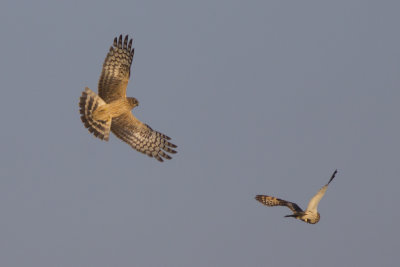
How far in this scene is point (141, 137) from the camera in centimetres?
2373

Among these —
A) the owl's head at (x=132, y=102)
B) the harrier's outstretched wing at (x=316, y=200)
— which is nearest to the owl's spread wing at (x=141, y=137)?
the owl's head at (x=132, y=102)

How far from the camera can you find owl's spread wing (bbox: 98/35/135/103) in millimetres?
22234

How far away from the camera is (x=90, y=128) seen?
71.4 feet

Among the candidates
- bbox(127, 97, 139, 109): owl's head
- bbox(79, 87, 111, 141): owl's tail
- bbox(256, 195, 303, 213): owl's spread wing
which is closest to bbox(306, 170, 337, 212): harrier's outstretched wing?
bbox(256, 195, 303, 213): owl's spread wing

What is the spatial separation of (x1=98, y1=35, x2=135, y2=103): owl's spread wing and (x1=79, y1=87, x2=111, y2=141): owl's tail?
0.49 m

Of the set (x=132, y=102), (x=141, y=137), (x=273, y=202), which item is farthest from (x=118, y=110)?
(x=273, y=202)

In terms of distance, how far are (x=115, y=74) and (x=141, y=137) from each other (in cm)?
235

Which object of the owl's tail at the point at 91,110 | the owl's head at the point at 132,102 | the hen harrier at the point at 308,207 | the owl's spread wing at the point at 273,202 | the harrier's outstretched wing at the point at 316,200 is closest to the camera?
the owl's tail at the point at 91,110

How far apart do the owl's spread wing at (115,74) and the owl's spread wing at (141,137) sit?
138 centimetres

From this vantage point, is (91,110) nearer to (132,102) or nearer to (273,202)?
(132,102)

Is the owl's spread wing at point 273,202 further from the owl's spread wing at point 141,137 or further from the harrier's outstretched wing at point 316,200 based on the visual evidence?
the owl's spread wing at point 141,137

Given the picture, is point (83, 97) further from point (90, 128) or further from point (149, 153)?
point (149, 153)

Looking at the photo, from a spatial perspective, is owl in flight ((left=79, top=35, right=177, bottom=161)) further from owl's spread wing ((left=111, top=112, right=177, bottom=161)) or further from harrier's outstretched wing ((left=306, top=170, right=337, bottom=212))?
harrier's outstretched wing ((left=306, top=170, right=337, bottom=212))

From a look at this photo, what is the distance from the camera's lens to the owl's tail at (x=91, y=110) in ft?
70.8
